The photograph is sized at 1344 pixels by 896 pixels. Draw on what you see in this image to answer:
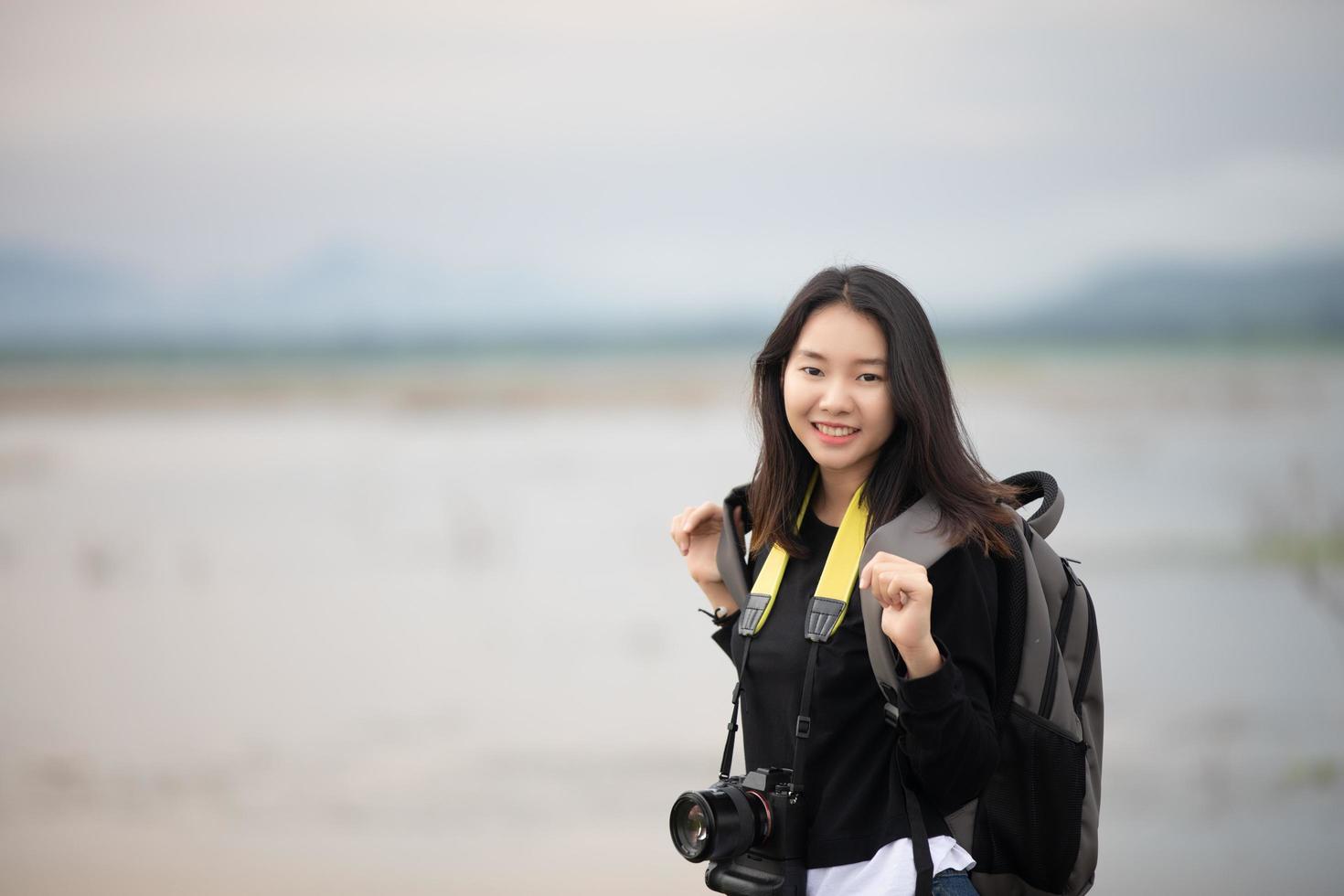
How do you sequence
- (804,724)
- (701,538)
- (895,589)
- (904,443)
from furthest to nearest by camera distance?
(701,538) < (904,443) < (804,724) < (895,589)

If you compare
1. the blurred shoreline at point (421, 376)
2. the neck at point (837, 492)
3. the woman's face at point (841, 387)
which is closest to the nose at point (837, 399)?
the woman's face at point (841, 387)

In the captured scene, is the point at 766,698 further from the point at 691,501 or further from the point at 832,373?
the point at 691,501

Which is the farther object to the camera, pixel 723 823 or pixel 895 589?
pixel 723 823

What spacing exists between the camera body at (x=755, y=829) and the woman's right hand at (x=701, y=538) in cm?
30

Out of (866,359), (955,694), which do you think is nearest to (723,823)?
(955,694)

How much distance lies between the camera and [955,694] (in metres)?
1.23

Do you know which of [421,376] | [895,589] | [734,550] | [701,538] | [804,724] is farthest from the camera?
[421,376]

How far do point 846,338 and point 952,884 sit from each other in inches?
21.9

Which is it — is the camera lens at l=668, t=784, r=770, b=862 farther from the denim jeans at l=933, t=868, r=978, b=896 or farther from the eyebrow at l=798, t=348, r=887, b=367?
the eyebrow at l=798, t=348, r=887, b=367

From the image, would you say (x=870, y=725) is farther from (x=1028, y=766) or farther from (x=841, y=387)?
(x=841, y=387)

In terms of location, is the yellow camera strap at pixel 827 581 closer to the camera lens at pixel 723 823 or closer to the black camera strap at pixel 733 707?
the black camera strap at pixel 733 707

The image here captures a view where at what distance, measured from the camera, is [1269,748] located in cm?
391

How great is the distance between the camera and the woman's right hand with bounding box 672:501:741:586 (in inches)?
62.2

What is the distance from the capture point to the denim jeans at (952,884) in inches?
50.9
